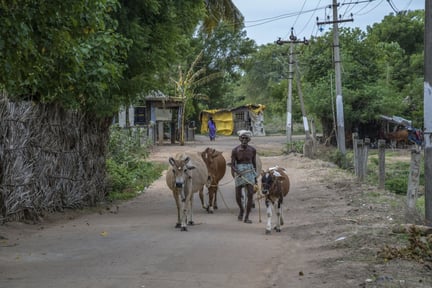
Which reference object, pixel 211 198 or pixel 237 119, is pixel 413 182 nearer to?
pixel 211 198

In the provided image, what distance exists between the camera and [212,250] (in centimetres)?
974

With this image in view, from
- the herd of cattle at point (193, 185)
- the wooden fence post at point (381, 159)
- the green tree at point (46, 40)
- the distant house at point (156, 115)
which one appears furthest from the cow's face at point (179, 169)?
the distant house at point (156, 115)

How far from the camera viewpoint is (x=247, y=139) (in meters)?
13.4

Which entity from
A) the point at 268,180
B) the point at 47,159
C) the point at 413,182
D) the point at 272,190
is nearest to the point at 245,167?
the point at 272,190

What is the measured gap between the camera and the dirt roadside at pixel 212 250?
7633mm

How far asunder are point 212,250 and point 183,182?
8.55 feet

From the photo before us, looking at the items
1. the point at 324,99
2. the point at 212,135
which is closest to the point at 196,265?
the point at 324,99

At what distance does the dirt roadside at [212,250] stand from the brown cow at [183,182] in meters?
0.32

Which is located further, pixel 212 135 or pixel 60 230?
pixel 212 135

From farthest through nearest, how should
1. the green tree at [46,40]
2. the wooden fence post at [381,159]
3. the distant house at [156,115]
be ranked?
the distant house at [156,115] → the wooden fence post at [381,159] → the green tree at [46,40]

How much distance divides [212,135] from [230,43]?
14977mm

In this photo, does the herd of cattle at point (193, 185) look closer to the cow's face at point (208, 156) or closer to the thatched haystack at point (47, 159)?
the cow's face at point (208, 156)

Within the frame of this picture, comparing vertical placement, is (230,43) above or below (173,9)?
above

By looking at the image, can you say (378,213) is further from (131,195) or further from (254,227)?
(131,195)
